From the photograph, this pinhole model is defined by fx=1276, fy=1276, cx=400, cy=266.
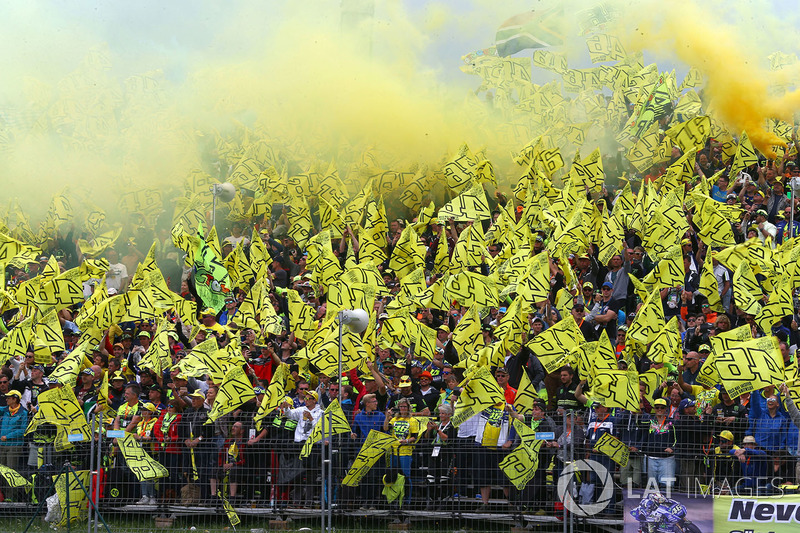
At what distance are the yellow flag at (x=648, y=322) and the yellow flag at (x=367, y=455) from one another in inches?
143

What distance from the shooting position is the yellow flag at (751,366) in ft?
40.6

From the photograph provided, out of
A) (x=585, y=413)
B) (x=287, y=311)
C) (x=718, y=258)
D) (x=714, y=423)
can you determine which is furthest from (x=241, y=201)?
(x=714, y=423)

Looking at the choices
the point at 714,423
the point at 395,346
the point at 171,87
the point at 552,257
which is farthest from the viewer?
the point at 171,87

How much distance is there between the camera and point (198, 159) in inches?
1108

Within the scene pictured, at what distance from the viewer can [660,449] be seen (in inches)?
468

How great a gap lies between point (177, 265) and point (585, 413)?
10.1 meters

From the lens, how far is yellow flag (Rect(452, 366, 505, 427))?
42.8 feet

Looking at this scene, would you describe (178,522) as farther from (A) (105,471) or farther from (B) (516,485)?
(B) (516,485)

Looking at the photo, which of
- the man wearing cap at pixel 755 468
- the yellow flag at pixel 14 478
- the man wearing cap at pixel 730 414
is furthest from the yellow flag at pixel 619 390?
the yellow flag at pixel 14 478

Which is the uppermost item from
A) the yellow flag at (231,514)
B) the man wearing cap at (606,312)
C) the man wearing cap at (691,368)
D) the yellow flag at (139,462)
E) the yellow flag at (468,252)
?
the yellow flag at (468,252)

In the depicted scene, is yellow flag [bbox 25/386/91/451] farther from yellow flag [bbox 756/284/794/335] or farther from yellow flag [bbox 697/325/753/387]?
yellow flag [bbox 756/284/794/335]

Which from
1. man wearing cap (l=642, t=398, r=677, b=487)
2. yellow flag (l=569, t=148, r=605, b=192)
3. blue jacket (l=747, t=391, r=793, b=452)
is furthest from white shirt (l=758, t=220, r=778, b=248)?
man wearing cap (l=642, t=398, r=677, b=487)

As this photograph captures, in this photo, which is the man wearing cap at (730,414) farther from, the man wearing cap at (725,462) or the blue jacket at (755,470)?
the blue jacket at (755,470)

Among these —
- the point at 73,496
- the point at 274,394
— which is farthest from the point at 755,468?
the point at 73,496
